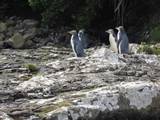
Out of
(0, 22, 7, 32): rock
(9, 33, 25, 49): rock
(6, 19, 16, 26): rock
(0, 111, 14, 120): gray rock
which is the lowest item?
(0, 111, 14, 120): gray rock

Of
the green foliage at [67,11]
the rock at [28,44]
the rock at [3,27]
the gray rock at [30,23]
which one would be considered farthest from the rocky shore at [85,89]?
the gray rock at [30,23]

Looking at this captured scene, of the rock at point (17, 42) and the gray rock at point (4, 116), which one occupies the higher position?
the rock at point (17, 42)

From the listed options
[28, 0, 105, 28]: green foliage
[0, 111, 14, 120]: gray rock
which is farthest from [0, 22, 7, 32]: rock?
[0, 111, 14, 120]: gray rock

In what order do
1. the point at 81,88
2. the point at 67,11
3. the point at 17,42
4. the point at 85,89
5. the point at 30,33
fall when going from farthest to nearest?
the point at 67,11, the point at 30,33, the point at 17,42, the point at 81,88, the point at 85,89

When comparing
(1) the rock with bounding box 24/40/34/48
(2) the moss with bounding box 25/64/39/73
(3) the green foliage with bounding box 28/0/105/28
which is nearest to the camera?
(2) the moss with bounding box 25/64/39/73

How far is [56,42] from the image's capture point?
96.0ft

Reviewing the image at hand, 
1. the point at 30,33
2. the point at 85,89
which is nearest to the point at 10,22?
the point at 30,33

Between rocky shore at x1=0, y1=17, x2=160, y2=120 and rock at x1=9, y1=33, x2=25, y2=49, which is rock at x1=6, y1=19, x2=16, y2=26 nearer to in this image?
rock at x1=9, y1=33, x2=25, y2=49

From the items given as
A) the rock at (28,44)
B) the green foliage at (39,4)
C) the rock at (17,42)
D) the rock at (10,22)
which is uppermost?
the green foliage at (39,4)

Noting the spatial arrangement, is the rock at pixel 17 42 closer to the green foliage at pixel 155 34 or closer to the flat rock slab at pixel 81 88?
the green foliage at pixel 155 34

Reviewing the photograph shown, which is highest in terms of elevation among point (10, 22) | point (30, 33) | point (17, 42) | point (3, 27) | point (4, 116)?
point (10, 22)

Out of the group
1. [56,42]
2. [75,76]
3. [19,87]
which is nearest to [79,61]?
[75,76]

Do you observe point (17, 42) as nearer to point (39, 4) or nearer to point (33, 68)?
point (39, 4)

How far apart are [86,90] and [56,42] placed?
17390 millimetres
